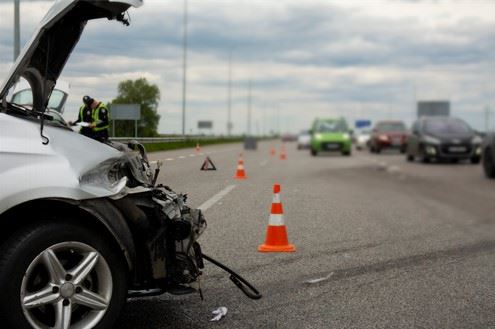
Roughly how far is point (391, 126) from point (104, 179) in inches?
1483

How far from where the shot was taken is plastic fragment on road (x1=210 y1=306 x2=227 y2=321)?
16.0ft

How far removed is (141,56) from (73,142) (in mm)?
1436

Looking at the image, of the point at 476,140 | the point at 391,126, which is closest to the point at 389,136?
the point at 391,126

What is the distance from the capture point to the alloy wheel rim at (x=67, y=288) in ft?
12.5

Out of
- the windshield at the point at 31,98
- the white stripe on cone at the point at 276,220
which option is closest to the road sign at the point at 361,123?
the white stripe on cone at the point at 276,220

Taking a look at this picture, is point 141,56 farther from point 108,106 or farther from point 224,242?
point 224,242

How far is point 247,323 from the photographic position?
4.77 m

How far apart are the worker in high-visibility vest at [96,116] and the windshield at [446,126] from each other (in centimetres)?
2271

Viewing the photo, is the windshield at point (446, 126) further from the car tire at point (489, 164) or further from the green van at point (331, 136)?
the green van at point (331, 136)

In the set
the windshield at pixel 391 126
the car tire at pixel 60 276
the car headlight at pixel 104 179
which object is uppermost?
the windshield at pixel 391 126

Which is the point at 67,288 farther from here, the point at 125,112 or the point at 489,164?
the point at 489,164

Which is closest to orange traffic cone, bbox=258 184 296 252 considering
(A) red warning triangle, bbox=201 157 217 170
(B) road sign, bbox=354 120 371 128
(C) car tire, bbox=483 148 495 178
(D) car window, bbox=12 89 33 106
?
(A) red warning triangle, bbox=201 157 217 170

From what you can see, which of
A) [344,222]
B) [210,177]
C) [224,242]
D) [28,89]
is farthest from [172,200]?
[344,222]

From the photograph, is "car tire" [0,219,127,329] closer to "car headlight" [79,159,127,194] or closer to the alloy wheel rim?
the alloy wheel rim
